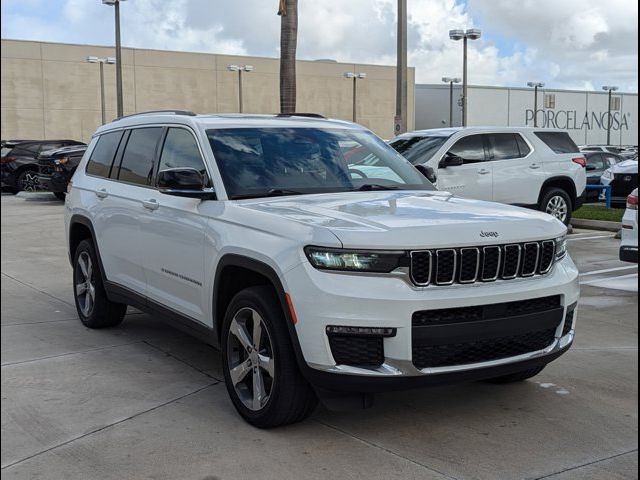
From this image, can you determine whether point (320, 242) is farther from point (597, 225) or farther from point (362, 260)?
point (597, 225)

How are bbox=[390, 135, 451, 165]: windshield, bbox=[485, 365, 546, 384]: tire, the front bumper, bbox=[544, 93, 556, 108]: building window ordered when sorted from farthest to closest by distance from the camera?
bbox=[544, 93, 556, 108]: building window
bbox=[390, 135, 451, 165]: windshield
bbox=[485, 365, 546, 384]: tire
the front bumper

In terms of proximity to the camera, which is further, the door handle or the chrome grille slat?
the door handle

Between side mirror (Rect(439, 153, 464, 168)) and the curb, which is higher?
side mirror (Rect(439, 153, 464, 168))

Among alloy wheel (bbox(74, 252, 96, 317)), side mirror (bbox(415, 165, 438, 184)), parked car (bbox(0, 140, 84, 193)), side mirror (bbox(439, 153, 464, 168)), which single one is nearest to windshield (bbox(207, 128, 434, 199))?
side mirror (bbox(415, 165, 438, 184))

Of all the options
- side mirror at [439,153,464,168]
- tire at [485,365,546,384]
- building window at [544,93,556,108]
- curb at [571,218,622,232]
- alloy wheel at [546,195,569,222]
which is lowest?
tire at [485,365,546,384]

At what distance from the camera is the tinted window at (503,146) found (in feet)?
44.4

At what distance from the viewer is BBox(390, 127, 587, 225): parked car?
42.7ft

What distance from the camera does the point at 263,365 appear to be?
4.46m

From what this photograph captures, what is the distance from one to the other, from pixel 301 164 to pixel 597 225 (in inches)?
438

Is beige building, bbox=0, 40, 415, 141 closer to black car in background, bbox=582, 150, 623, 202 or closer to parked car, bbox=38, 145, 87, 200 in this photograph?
parked car, bbox=38, 145, 87, 200

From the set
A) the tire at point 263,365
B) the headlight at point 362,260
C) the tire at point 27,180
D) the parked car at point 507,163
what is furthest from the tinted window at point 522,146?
the tire at point 27,180

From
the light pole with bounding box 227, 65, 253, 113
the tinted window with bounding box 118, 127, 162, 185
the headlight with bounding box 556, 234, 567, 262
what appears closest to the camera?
the headlight with bounding box 556, 234, 567, 262

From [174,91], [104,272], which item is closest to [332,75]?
[174,91]

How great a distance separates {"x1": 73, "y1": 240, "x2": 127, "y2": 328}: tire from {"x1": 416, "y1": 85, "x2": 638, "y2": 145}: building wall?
66295 mm
